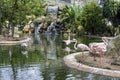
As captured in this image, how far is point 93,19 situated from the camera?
41.8 meters

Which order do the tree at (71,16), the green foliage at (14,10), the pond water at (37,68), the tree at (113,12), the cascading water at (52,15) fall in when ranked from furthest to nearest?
1. the cascading water at (52,15)
2. the tree at (71,16)
3. the tree at (113,12)
4. the green foliage at (14,10)
5. the pond water at (37,68)

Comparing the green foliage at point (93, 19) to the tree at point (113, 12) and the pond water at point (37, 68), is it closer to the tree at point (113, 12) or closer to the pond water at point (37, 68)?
the tree at point (113, 12)

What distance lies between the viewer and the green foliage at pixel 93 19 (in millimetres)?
41375

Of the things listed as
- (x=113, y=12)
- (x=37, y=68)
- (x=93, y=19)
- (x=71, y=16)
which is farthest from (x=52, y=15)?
(x=37, y=68)

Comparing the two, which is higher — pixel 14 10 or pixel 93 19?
pixel 14 10

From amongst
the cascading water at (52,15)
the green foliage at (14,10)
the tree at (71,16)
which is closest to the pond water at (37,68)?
the green foliage at (14,10)

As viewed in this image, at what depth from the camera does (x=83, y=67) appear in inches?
685

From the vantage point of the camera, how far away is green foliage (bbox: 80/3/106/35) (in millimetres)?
41375

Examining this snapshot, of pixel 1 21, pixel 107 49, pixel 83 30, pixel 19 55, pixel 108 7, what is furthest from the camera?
pixel 83 30

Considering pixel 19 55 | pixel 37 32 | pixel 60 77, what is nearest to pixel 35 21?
pixel 37 32

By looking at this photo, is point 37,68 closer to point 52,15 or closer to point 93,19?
point 93,19

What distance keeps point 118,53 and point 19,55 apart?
6649mm

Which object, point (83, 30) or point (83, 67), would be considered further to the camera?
point (83, 30)

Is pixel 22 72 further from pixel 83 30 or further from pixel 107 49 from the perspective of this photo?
pixel 83 30
